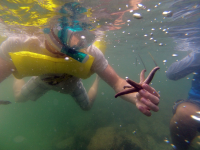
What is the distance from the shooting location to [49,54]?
2.93 metres

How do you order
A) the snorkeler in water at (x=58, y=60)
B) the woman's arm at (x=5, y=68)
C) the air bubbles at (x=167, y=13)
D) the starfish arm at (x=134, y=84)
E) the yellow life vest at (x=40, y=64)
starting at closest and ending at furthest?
the starfish arm at (x=134, y=84) → the snorkeler in water at (x=58, y=60) → the yellow life vest at (x=40, y=64) → the woman's arm at (x=5, y=68) → the air bubbles at (x=167, y=13)

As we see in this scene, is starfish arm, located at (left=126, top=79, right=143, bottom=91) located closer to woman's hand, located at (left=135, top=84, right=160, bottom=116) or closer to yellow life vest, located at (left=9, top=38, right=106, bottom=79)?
woman's hand, located at (left=135, top=84, right=160, bottom=116)

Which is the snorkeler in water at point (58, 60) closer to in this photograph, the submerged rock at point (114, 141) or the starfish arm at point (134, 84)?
the starfish arm at point (134, 84)

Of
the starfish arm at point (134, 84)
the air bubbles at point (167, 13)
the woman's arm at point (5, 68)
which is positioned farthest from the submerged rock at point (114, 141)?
the air bubbles at point (167, 13)

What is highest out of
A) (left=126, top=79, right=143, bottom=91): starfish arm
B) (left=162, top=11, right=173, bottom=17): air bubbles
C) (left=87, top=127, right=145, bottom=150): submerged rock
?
(left=162, top=11, right=173, bottom=17): air bubbles

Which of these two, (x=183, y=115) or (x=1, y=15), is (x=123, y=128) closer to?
(x=183, y=115)

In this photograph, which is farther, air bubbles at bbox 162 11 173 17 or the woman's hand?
air bubbles at bbox 162 11 173 17

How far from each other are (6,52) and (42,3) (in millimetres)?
3247

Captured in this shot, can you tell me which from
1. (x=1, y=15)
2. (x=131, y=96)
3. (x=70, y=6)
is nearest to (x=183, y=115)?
(x=131, y=96)

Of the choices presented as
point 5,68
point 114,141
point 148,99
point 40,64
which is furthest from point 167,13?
point 5,68

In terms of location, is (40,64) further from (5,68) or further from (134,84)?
(134,84)

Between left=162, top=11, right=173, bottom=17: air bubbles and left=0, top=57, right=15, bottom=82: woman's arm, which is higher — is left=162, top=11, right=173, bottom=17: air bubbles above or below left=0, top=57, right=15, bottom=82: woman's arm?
above

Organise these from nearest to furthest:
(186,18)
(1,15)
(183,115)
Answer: (183,115) → (1,15) → (186,18)

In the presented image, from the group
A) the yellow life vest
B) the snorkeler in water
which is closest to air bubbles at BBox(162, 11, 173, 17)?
the snorkeler in water
